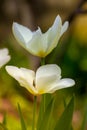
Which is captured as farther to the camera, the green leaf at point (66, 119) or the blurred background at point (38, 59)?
the blurred background at point (38, 59)

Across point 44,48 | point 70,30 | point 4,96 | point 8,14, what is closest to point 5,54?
point 44,48

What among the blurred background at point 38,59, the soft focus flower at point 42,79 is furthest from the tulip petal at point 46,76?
the blurred background at point 38,59

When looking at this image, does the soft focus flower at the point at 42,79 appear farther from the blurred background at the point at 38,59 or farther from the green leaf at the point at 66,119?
the blurred background at the point at 38,59

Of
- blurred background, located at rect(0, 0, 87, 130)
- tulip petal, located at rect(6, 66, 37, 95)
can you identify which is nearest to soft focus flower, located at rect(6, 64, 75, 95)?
tulip petal, located at rect(6, 66, 37, 95)

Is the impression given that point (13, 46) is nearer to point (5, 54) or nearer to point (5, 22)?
point (5, 22)

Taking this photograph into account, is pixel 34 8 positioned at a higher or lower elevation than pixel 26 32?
lower

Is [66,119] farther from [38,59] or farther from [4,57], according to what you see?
[38,59]

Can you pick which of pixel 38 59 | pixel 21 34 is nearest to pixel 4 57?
pixel 21 34

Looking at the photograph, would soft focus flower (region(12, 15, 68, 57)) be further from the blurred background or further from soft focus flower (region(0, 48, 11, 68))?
the blurred background
